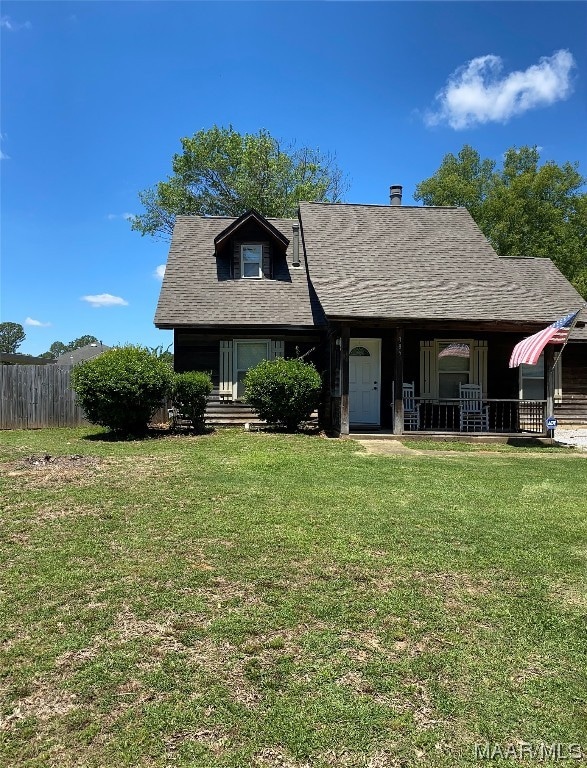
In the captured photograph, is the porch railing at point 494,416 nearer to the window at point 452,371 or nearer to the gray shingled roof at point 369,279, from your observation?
the window at point 452,371

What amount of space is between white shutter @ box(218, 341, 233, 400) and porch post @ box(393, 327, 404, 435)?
15.3 feet

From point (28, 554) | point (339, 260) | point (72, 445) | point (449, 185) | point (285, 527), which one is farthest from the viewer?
point (449, 185)

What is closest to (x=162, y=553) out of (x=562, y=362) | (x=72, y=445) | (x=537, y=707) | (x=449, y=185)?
(x=537, y=707)

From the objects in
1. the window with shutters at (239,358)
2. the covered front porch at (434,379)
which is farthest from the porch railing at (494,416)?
the window with shutters at (239,358)

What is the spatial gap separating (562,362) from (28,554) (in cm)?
1694

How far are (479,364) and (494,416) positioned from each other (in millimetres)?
1511

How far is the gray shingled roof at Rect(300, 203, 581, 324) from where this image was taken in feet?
41.7

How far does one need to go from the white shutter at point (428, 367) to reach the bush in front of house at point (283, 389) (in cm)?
339

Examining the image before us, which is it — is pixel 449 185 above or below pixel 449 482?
above

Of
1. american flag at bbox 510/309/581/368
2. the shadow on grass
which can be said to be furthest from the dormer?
american flag at bbox 510/309/581/368

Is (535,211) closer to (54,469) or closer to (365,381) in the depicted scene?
(365,381)

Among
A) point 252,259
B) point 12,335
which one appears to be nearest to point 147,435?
point 252,259

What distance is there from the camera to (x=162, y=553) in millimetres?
4613

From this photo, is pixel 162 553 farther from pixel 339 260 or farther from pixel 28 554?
pixel 339 260
